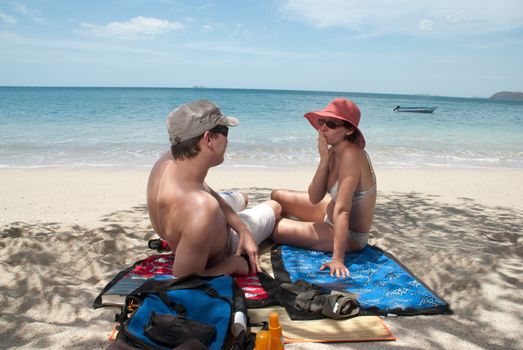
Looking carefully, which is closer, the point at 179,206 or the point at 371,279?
the point at 179,206

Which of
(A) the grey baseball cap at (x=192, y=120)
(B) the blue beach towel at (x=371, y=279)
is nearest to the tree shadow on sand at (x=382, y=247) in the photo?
(B) the blue beach towel at (x=371, y=279)

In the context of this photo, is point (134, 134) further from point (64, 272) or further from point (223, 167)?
point (64, 272)

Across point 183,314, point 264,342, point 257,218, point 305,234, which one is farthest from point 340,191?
point 264,342

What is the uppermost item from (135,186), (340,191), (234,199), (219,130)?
(219,130)

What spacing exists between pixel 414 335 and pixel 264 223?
6.00ft

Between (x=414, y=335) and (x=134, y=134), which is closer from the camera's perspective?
(x=414, y=335)

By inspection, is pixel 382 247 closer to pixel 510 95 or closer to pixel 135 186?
pixel 135 186

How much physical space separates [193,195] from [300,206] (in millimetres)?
2088

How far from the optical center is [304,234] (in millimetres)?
4363

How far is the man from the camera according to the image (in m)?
2.99

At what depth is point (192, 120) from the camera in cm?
304

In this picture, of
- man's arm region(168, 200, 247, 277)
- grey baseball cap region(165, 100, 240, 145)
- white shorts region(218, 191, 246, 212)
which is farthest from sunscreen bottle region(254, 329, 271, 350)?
white shorts region(218, 191, 246, 212)

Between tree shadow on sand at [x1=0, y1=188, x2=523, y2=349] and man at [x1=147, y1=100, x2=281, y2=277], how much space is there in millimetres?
734

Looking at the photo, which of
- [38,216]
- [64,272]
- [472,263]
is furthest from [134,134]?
[472,263]
